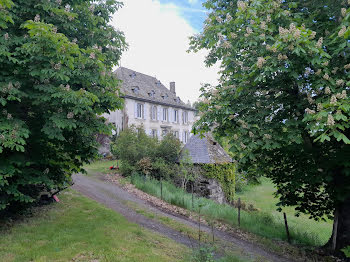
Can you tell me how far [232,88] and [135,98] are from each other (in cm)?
2517

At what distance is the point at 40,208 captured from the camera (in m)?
9.77

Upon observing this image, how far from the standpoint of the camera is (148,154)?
781 inches

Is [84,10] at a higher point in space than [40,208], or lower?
higher

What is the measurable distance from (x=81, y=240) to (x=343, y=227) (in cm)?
817

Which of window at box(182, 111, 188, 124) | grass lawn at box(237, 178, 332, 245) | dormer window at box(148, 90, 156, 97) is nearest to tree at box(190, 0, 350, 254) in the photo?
grass lawn at box(237, 178, 332, 245)

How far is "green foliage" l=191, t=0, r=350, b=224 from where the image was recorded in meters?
5.71

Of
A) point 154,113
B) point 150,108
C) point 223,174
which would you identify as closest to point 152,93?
point 150,108

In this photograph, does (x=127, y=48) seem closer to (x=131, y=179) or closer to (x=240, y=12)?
(x=240, y=12)

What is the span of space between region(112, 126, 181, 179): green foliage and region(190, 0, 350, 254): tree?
33.4ft

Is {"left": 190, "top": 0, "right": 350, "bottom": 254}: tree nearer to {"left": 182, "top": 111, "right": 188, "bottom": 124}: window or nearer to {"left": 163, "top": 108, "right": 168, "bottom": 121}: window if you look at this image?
{"left": 163, "top": 108, "right": 168, "bottom": 121}: window

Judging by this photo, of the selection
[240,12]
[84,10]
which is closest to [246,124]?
[240,12]

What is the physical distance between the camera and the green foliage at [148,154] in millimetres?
18812

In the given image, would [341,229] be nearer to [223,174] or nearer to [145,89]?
[223,174]

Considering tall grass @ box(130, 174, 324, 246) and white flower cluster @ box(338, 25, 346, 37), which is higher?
white flower cluster @ box(338, 25, 346, 37)
